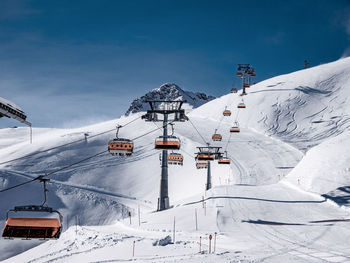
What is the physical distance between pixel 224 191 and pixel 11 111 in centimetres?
2134

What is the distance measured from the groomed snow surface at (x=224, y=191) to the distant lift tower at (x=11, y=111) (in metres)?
7.94

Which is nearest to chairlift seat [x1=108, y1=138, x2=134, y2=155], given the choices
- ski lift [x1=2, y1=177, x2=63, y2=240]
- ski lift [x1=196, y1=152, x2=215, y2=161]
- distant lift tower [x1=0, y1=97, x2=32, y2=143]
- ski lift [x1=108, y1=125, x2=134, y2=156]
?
ski lift [x1=108, y1=125, x2=134, y2=156]

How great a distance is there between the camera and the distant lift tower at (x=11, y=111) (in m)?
9.72

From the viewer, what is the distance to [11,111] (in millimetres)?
9953

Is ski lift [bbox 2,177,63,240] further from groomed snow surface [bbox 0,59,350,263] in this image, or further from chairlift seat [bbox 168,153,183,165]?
chairlift seat [bbox 168,153,183,165]

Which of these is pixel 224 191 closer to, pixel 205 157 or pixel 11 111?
pixel 205 157

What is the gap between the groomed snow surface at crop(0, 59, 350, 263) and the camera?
52.4ft

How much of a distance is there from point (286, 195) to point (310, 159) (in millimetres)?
8240

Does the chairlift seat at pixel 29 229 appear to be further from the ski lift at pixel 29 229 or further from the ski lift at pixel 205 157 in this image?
the ski lift at pixel 205 157

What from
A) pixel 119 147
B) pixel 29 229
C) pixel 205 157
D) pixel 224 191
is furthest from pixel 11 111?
pixel 205 157

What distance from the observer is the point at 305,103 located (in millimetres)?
73000

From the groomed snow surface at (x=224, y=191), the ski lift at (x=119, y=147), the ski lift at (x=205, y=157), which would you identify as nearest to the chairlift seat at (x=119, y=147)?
the ski lift at (x=119, y=147)

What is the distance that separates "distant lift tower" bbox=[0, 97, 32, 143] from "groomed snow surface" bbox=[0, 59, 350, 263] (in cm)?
794

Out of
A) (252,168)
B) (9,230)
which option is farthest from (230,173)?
(9,230)
